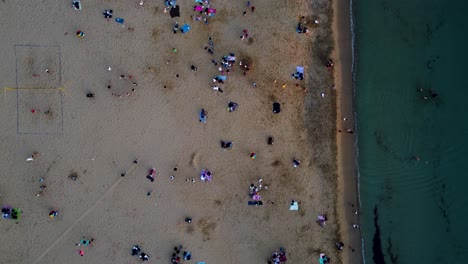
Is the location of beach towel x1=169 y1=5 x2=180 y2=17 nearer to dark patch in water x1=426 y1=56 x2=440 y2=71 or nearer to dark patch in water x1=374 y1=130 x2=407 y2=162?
dark patch in water x1=374 y1=130 x2=407 y2=162

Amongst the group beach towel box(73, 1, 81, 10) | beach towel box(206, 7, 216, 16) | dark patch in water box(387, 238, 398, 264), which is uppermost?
beach towel box(73, 1, 81, 10)

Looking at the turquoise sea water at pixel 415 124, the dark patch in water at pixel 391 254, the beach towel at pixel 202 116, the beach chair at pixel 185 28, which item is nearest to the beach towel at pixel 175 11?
the beach chair at pixel 185 28

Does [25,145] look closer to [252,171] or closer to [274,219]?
[252,171]

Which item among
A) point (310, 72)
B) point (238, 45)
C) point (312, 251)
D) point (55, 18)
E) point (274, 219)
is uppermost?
point (55, 18)

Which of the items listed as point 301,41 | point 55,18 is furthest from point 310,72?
point 55,18

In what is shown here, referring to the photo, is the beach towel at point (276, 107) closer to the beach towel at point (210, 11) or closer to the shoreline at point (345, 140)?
the shoreline at point (345, 140)

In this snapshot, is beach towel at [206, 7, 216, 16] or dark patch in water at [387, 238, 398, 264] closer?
beach towel at [206, 7, 216, 16]

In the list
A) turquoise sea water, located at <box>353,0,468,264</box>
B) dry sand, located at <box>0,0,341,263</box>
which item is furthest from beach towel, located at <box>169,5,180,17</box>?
turquoise sea water, located at <box>353,0,468,264</box>
